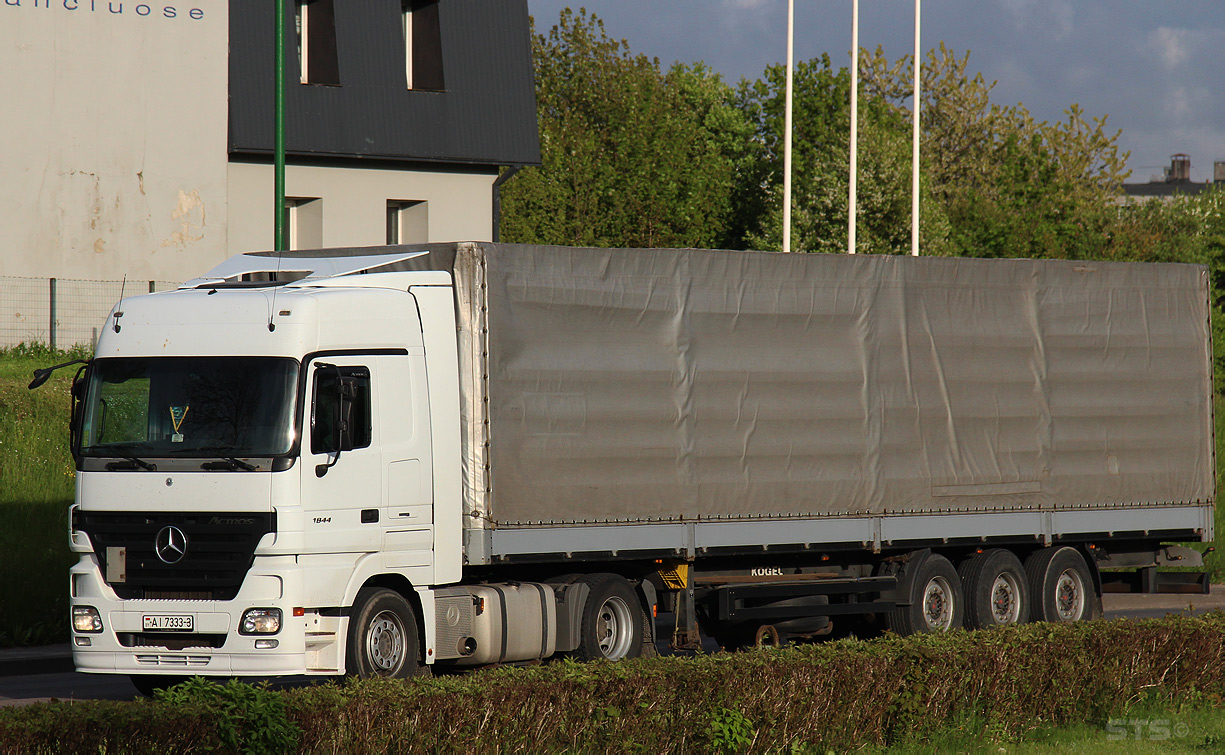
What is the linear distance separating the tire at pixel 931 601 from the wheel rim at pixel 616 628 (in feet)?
9.50

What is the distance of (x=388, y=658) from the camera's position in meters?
11.5

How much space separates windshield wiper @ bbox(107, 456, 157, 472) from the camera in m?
10.9

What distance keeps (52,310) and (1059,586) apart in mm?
18048

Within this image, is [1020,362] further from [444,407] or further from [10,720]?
[10,720]

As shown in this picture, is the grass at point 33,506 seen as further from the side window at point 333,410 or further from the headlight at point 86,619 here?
the side window at point 333,410

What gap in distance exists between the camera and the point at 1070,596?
52.3ft

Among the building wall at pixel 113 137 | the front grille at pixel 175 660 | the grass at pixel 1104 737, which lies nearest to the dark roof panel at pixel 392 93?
the building wall at pixel 113 137

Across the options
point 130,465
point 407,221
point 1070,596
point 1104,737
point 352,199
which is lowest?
point 1104,737

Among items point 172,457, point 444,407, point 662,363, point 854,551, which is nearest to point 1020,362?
point 854,551

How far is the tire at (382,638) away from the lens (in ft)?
36.6

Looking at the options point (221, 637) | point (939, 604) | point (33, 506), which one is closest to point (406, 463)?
point (221, 637)

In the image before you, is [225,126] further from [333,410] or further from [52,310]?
[333,410]

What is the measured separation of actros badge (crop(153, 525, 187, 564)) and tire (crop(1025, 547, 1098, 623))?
8570mm

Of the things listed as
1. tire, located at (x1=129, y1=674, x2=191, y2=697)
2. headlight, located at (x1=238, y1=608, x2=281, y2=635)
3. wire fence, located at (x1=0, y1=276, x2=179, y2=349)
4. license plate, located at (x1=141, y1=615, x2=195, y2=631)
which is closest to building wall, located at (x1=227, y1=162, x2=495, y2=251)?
wire fence, located at (x1=0, y1=276, x2=179, y2=349)
